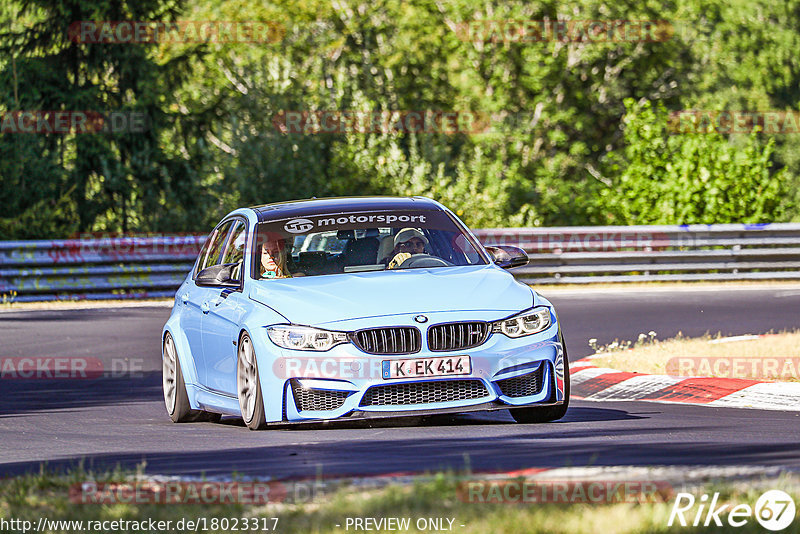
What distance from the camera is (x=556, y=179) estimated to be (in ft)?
153

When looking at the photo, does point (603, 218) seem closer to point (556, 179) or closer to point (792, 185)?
point (556, 179)

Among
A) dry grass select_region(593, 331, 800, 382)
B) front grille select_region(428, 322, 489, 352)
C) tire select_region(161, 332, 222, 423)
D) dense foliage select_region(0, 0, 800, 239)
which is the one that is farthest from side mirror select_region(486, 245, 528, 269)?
dense foliage select_region(0, 0, 800, 239)

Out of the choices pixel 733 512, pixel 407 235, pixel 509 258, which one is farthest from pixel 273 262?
pixel 733 512

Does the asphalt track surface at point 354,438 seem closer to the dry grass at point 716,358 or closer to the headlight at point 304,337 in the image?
the headlight at point 304,337

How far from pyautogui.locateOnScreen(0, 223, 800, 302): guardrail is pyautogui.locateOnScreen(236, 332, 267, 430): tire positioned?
49.3 ft

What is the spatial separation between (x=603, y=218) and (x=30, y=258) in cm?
1406

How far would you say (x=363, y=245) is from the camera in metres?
10.5

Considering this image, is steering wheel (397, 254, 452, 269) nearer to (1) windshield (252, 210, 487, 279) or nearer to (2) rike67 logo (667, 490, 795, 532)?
(1) windshield (252, 210, 487, 279)

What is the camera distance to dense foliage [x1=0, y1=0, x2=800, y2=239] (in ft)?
98.7

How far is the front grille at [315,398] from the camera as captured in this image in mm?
9164

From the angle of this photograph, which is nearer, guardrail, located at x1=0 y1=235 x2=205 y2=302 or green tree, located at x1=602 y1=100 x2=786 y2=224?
guardrail, located at x1=0 y1=235 x2=205 y2=302

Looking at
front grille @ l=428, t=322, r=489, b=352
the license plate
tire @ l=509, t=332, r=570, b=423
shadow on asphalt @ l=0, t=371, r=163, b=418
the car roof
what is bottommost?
shadow on asphalt @ l=0, t=371, r=163, b=418

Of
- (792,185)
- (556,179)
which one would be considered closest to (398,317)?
(556,179)

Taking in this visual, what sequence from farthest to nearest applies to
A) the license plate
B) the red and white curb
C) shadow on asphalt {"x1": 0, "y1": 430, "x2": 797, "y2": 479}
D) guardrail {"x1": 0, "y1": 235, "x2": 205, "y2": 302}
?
guardrail {"x1": 0, "y1": 235, "x2": 205, "y2": 302}
the red and white curb
the license plate
shadow on asphalt {"x1": 0, "y1": 430, "x2": 797, "y2": 479}
